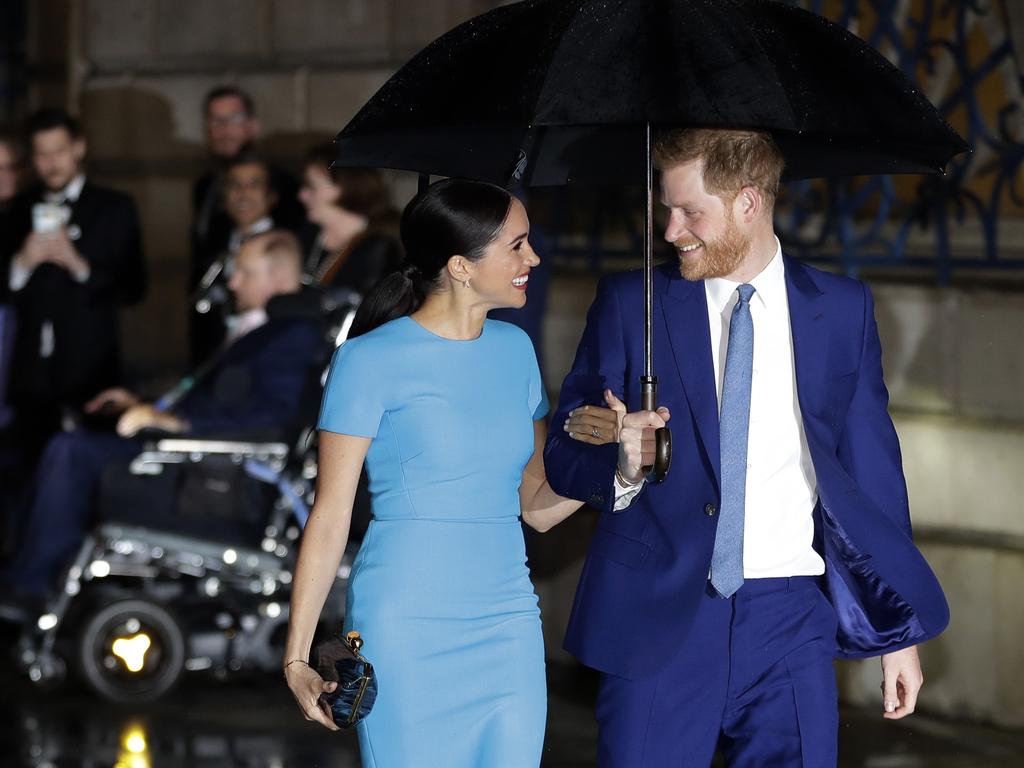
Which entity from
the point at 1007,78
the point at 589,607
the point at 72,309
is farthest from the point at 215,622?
the point at 589,607

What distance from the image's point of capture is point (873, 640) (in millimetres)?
4047

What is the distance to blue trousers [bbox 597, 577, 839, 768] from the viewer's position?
12.7 feet

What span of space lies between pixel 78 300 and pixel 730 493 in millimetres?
6027

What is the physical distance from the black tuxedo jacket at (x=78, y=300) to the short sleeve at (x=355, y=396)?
5.54 m

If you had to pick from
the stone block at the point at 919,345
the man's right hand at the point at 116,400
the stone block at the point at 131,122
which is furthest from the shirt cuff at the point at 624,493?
the stone block at the point at 131,122

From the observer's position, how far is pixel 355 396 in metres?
3.91

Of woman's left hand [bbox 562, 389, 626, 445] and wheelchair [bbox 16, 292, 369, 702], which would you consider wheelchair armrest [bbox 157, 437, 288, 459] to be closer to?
wheelchair [bbox 16, 292, 369, 702]

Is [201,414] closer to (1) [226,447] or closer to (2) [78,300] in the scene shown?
(1) [226,447]

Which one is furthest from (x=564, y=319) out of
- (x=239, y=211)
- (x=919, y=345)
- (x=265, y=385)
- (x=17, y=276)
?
A: (x=17, y=276)

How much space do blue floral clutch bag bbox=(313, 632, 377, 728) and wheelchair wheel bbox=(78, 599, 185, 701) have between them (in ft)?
13.0

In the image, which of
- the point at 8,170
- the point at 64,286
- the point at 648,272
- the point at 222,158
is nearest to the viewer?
the point at 648,272

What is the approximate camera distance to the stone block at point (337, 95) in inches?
404

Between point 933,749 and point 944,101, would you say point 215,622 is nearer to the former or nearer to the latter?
point 933,749

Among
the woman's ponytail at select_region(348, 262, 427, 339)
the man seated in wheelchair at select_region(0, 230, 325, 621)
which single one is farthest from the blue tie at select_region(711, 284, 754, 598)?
the man seated in wheelchair at select_region(0, 230, 325, 621)
